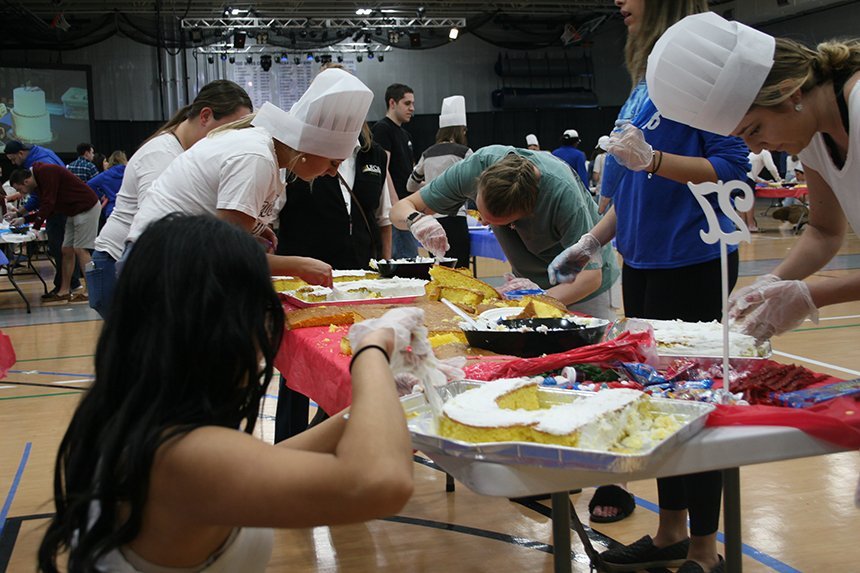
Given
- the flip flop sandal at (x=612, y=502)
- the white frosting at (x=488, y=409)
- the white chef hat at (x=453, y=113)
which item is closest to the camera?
the white frosting at (x=488, y=409)

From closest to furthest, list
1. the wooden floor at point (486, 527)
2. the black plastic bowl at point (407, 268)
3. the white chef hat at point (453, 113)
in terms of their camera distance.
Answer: the wooden floor at point (486, 527) < the black plastic bowl at point (407, 268) < the white chef hat at point (453, 113)

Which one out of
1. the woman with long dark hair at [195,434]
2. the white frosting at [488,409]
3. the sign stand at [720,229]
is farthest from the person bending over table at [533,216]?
the woman with long dark hair at [195,434]

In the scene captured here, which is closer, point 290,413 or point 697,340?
point 697,340

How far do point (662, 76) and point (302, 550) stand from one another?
1.82 meters

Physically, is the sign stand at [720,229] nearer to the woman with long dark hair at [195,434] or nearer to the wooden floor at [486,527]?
the woman with long dark hair at [195,434]

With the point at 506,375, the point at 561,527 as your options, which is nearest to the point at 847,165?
the point at 506,375

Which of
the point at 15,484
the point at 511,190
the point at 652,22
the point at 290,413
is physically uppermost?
the point at 652,22

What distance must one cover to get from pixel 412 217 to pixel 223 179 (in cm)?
92

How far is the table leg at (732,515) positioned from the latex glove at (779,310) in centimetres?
27

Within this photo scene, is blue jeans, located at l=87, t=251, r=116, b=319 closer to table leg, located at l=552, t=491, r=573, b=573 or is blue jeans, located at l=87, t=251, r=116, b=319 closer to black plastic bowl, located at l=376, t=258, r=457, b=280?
black plastic bowl, located at l=376, t=258, r=457, b=280

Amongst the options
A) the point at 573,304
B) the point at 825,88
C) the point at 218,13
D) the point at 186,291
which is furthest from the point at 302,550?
the point at 218,13

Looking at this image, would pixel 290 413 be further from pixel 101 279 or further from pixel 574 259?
pixel 574 259

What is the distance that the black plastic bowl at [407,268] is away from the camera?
310 centimetres

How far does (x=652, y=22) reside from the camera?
220cm
